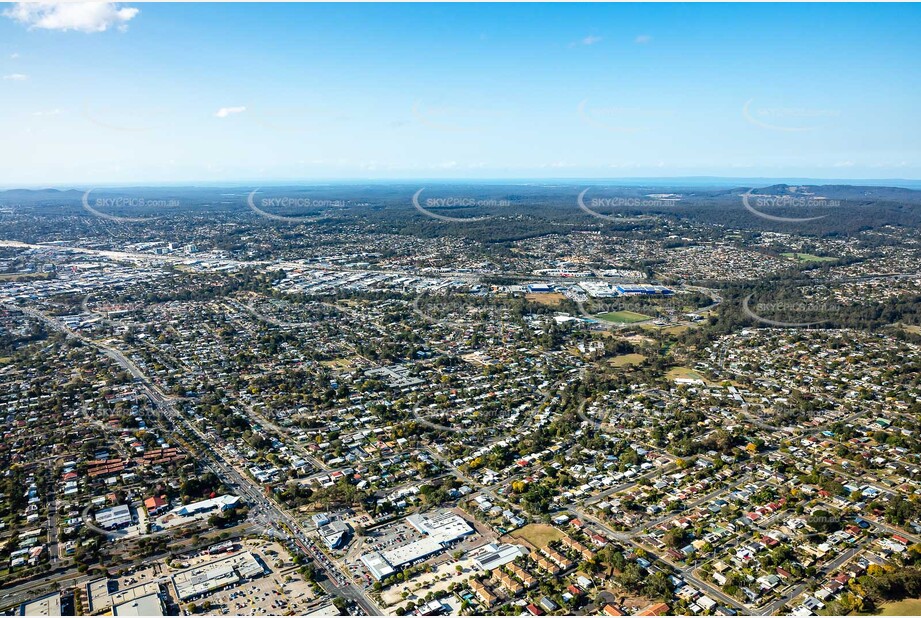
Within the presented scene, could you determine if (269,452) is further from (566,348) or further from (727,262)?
(727,262)

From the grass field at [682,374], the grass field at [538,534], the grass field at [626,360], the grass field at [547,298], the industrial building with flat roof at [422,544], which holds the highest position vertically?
the grass field at [547,298]

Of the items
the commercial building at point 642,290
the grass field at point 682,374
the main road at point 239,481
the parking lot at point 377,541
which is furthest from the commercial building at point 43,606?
the commercial building at point 642,290

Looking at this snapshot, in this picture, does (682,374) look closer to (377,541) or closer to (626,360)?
(626,360)

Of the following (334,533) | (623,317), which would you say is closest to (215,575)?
(334,533)

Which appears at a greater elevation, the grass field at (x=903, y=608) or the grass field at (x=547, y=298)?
the grass field at (x=547, y=298)

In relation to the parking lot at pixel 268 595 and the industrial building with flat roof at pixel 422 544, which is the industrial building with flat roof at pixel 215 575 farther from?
the industrial building with flat roof at pixel 422 544

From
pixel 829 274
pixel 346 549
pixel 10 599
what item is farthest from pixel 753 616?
pixel 829 274
